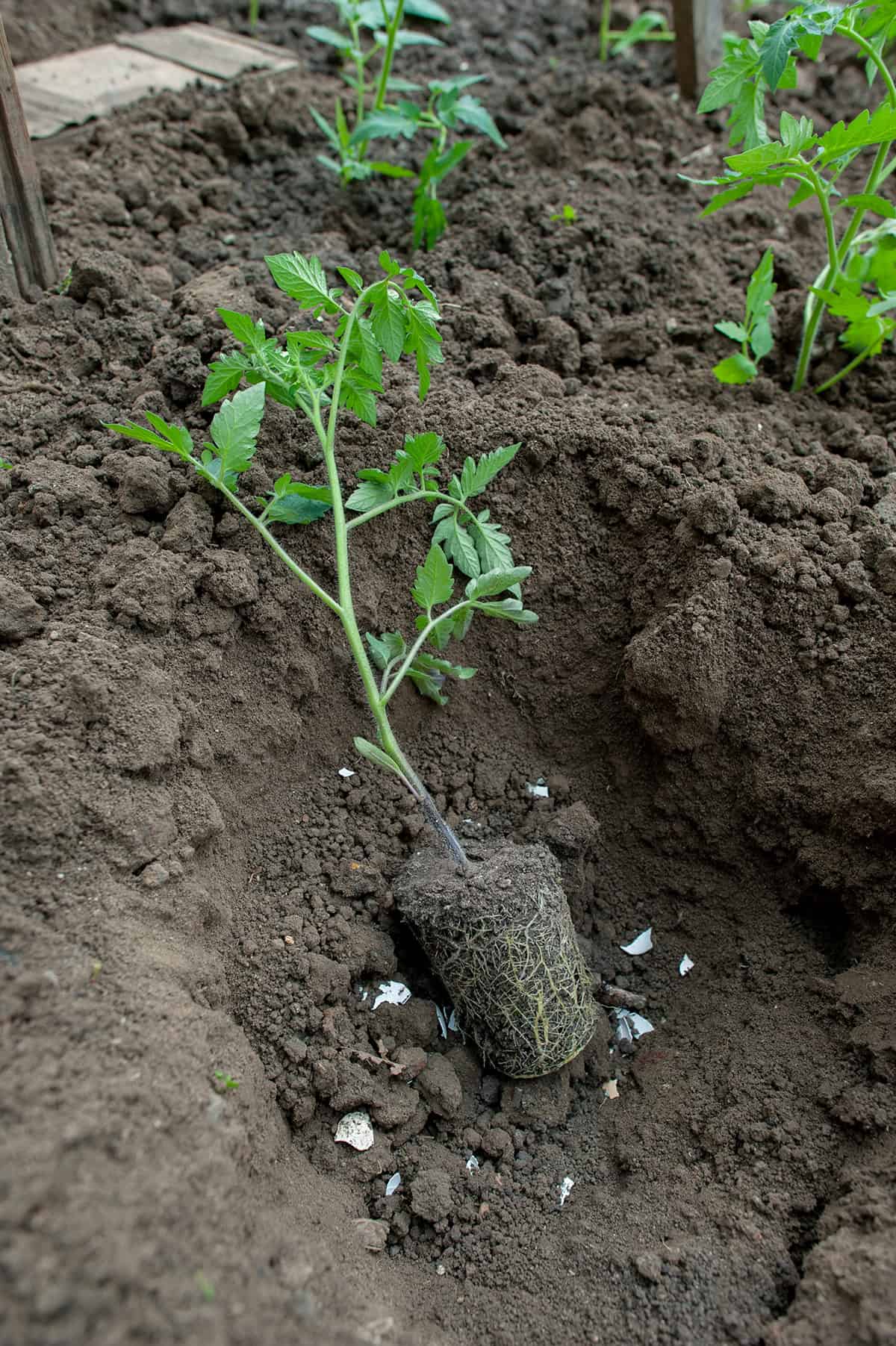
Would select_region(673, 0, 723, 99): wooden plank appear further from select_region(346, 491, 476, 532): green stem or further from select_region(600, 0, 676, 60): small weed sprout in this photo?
select_region(346, 491, 476, 532): green stem

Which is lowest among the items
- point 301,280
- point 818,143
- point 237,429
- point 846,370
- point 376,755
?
point 376,755

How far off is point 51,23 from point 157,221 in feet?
5.66

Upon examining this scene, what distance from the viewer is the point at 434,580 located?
1.97 meters

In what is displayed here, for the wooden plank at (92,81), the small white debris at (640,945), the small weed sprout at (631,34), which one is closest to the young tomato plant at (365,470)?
the small white debris at (640,945)

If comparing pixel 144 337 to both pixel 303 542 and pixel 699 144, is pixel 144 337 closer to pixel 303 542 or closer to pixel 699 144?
pixel 303 542

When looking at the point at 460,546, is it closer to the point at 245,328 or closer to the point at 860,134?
the point at 245,328

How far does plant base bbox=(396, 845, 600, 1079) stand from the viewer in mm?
1928

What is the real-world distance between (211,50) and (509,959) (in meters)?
3.57

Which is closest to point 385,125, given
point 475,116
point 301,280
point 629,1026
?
point 475,116

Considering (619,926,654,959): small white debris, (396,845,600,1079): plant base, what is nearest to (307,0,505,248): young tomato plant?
(396,845,600,1079): plant base

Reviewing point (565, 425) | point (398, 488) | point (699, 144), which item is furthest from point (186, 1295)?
point (699, 144)

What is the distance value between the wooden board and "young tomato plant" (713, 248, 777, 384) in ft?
7.11

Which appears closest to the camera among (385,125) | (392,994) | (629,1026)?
(392,994)

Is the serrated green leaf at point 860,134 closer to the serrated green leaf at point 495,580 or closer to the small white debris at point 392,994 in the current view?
the serrated green leaf at point 495,580
